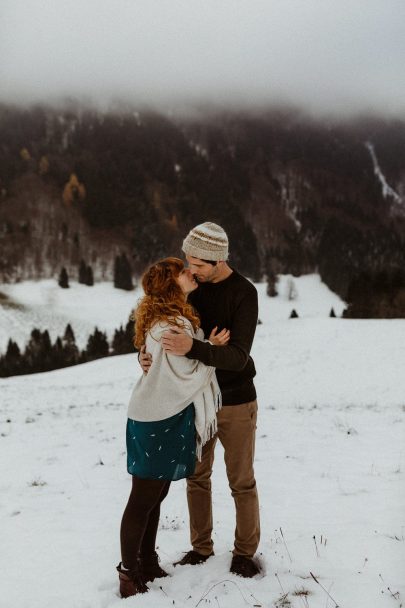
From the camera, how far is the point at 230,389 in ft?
14.9

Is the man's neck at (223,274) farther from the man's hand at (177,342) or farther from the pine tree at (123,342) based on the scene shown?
the pine tree at (123,342)

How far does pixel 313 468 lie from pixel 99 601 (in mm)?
4819

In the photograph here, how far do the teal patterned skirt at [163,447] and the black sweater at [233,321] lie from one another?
53cm

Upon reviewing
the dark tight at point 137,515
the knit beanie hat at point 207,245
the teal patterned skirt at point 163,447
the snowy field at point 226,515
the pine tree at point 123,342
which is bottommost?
the pine tree at point 123,342

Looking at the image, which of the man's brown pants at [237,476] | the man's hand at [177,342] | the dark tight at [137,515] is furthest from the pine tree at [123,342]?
the man's hand at [177,342]

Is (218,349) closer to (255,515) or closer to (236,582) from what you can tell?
(255,515)

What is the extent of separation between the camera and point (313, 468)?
8125 mm

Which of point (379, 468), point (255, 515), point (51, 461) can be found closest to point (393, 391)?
point (379, 468)

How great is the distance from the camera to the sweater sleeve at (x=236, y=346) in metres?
4.01

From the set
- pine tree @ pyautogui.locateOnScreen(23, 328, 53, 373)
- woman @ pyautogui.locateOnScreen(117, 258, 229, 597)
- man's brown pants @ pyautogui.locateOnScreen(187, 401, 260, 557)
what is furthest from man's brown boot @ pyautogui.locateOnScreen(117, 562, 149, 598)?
pine tree @ pyautogui.locateOnScreen(23, 328, 53, 373)

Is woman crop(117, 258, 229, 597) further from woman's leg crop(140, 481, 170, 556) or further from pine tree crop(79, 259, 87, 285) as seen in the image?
pine tree crop(79, 259, 87, 285)

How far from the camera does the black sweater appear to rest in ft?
13.8

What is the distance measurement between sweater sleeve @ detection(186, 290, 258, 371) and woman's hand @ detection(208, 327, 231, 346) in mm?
64

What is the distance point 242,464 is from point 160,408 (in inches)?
43.4
